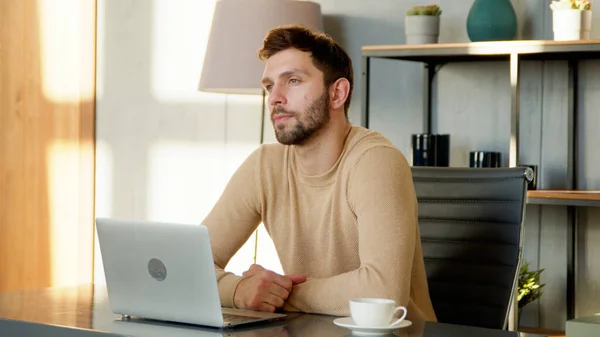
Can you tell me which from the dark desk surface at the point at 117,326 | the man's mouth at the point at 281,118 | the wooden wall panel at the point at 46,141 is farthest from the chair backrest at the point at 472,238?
the wooden wall panel at the point at 46,141

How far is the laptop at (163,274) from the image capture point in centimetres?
155

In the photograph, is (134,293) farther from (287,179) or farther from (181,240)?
(287,179)

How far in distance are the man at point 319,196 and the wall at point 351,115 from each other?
1344mm

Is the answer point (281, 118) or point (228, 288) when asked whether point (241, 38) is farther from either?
point (228, 288)

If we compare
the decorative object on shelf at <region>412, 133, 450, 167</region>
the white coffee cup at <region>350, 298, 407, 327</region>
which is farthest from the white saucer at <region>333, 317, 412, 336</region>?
the decorative object on shelf at <region>412, 133, 450, 167</region>

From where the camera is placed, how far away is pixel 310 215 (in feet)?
7.06

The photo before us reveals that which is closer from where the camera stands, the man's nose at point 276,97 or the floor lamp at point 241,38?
the man's nose at point 276,97

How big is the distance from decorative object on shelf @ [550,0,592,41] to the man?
3.58ft

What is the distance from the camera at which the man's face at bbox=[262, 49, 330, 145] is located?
2166 mm

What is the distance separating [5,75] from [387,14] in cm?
179

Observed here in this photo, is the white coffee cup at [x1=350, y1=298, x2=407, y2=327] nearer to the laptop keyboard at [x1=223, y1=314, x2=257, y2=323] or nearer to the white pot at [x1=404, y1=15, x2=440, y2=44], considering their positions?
the laptop keyboard at [x1=223, y1=314, x2=257, y2=323]

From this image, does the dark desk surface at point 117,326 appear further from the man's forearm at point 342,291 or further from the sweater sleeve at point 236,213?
the sweater sleeve at point 236,213

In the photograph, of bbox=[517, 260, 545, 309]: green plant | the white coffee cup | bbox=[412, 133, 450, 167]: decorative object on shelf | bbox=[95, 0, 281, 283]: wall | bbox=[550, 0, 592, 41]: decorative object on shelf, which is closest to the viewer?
the white coffee cup

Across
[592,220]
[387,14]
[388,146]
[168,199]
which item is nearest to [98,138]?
[168,199]
